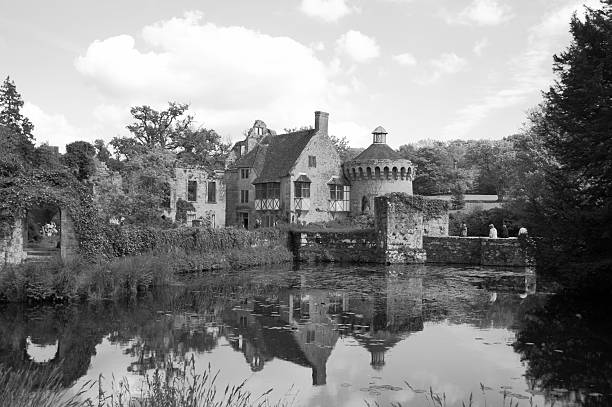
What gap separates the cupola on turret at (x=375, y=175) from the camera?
4297 centimetres

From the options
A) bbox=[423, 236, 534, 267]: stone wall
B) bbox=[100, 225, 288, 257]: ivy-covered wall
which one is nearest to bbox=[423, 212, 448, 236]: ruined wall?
bbox=[423, 236, 534, 267]: stone wall

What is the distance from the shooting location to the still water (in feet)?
27.1

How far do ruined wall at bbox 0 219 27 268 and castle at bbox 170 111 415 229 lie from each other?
21.5 m

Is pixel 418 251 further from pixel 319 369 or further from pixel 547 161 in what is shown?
pixel 319 369

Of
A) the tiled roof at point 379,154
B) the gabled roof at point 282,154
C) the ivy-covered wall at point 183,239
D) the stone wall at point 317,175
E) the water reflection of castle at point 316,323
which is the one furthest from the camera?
the tiled roof at point 379,154

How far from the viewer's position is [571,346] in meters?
10.5

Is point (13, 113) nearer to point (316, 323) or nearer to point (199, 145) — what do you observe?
point (199, 145)

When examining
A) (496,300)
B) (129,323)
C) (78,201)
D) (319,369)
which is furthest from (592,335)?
(78,201)

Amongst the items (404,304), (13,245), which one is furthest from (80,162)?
(404,304)

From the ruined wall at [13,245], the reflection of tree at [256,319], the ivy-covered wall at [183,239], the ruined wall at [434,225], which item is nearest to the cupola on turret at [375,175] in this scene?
the ruined wall at [434,225]

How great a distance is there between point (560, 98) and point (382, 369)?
33.1 ft

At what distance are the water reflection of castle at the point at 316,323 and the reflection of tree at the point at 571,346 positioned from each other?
248 centimetres

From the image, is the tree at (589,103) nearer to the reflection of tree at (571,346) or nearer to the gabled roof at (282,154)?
the reflection of tree at (571,346)

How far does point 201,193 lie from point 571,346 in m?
30.2
